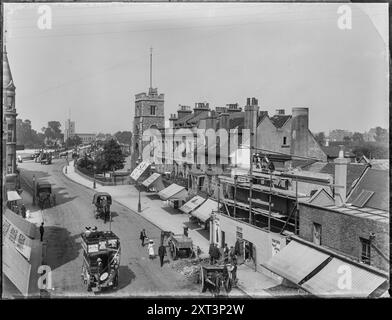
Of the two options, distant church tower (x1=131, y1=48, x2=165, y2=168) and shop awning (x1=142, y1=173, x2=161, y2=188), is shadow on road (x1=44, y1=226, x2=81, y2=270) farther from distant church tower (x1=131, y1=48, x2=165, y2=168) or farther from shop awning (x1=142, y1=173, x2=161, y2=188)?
distant church tower (x1=131, y1=48, x2=165, y2=168)

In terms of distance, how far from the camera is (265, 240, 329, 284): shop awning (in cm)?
1466

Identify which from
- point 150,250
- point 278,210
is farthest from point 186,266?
point 278,210

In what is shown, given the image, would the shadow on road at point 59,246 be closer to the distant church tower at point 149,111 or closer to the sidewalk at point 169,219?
the sidewalk at point 169,219

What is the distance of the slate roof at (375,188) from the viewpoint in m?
15.3

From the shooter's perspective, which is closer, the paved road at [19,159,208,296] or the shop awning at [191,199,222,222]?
the paved road at [19,159,208,296]

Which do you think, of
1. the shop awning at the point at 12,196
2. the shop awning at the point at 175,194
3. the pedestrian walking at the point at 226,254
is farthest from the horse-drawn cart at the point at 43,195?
the pedestrian walking at the point at 226,254

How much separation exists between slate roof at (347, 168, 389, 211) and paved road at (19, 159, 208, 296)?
7.69 meters

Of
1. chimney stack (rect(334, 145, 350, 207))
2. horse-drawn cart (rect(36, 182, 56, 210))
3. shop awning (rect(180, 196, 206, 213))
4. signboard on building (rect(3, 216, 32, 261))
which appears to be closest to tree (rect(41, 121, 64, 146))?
horse-drawn cart (rect(36, 182, 56, 210))

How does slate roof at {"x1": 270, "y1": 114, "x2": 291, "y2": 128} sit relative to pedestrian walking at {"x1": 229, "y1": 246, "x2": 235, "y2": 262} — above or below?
above

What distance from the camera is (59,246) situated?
21438mm

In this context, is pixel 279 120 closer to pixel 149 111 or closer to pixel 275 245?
pixel 275 245

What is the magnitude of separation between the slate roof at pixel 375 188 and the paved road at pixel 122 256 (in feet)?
25.2

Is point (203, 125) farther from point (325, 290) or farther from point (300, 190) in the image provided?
point (325, 290)

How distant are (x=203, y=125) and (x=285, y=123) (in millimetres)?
6877
